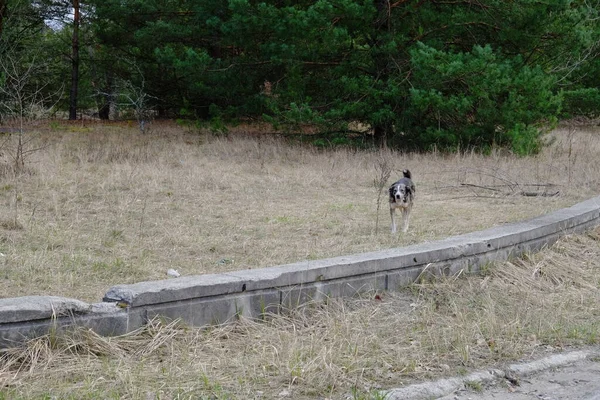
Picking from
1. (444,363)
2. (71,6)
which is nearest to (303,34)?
(71,6)

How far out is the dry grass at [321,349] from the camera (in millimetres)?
4480

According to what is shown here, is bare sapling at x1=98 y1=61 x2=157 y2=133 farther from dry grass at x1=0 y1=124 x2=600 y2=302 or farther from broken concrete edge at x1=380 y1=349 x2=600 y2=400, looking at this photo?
broken concrete edge at x1=380 y1=349 x2=600 y2=400

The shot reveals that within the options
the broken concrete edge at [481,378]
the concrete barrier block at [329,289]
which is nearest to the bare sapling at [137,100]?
the concrete barrier block at [329,289]

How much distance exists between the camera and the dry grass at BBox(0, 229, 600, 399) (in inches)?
176

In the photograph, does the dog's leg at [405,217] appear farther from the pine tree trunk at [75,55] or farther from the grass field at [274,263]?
the pine tree trunk at [75,55]

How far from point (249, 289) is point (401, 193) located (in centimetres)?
401

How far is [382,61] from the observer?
64.7 feet

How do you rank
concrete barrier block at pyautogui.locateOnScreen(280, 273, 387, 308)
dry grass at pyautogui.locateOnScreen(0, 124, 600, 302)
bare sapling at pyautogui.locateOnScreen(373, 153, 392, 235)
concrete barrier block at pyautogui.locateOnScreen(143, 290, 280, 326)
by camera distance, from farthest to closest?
bare sapling at pyautogui.locateOnScreen(373, 153, 392, 235) < dry grass at pyautogui.locateOnScreen(0, 124, 600, 302) < concrete barrier block at pyautogui.locateOnScreen(280, 273, 387, 308) < concrete barrier block at pyautogui.locateOnScreen(143, 290, 280, 326)

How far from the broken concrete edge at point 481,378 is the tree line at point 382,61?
12002 mm

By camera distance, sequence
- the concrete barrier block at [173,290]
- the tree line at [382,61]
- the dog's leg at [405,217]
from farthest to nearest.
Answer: the tree line at [382,61], the dog's leg at [405,217], the concrete barrier block at [173,290]

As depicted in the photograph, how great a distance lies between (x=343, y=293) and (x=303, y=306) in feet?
1.60

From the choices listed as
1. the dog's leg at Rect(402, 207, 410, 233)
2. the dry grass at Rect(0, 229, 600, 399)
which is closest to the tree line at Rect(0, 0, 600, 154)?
the dog's leg at Rect(402, 207, 410, 233)

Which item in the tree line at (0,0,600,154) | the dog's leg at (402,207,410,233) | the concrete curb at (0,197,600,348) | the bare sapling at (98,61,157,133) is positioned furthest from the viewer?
the bare sapling at (98,61,157,133)

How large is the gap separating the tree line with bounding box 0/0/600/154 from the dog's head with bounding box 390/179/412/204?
313 inches
